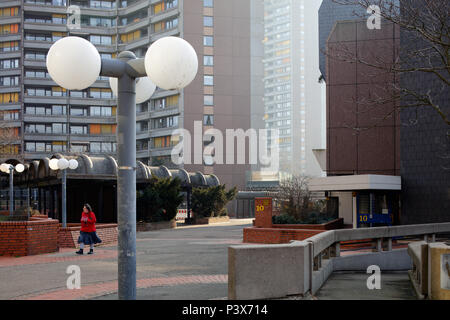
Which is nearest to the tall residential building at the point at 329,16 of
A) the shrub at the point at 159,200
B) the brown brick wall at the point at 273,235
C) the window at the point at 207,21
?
the shrub at the point at 159,200

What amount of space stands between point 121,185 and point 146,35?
88164 millimetres

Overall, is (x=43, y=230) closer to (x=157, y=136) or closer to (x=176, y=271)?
(x=176, y=271)

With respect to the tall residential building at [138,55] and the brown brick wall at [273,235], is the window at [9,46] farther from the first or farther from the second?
the brown brick wall at [273,235]

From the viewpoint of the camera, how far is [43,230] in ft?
60.3

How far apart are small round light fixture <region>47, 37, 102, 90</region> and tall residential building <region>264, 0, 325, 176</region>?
5823 inches

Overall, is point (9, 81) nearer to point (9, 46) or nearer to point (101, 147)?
point (9, 46)

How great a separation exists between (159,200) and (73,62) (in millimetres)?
31517

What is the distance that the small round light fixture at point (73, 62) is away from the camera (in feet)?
16.0

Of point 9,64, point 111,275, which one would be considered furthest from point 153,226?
point 9,64

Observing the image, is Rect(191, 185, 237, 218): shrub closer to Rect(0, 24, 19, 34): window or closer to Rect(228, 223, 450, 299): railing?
Rect(228, 223, 450, 299): railing

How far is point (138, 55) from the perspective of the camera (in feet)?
293

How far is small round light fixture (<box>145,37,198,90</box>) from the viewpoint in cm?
488

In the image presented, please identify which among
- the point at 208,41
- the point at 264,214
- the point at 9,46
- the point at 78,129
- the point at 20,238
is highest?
the point at 9,46
